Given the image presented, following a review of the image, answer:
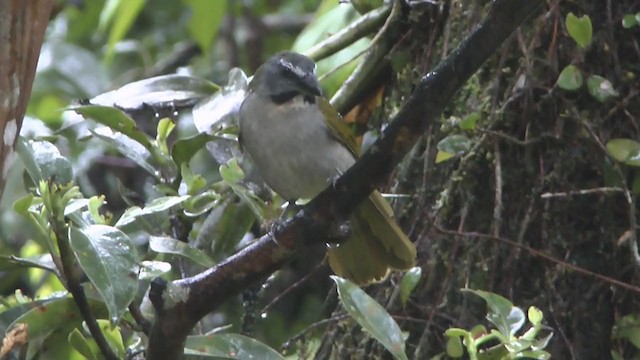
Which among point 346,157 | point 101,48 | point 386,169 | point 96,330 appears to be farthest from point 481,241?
point 101,48

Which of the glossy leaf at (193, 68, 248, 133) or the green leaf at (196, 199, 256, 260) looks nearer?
the green leaf at (196, 199, 256, 260)

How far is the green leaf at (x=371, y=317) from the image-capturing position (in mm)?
1256

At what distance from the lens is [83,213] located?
1.34 meters

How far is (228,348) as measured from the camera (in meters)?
1.33

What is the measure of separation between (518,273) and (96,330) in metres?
0.62

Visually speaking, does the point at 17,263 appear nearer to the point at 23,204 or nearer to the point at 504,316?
the point at 23,204

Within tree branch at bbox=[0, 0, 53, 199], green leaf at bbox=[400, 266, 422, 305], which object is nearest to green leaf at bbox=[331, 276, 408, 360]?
green leaf at bbox=[400, 266, 422, 305]

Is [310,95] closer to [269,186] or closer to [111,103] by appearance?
[269,186]

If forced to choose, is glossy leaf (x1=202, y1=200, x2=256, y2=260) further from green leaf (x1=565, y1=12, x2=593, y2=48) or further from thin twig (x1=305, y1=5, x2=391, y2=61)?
green leaf (x1=565, y1=12, x2=593, y2=48)

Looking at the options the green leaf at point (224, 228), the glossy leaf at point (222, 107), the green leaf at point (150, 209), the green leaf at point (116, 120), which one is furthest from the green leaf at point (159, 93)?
the green leaf at point (150, 209)

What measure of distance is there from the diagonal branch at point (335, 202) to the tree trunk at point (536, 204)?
0.42 metres

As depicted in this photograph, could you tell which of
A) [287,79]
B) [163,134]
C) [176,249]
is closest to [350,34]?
[287,79]

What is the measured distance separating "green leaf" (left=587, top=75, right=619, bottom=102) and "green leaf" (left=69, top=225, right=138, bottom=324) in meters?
0.71

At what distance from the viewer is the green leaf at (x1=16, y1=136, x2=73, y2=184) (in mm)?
1364
